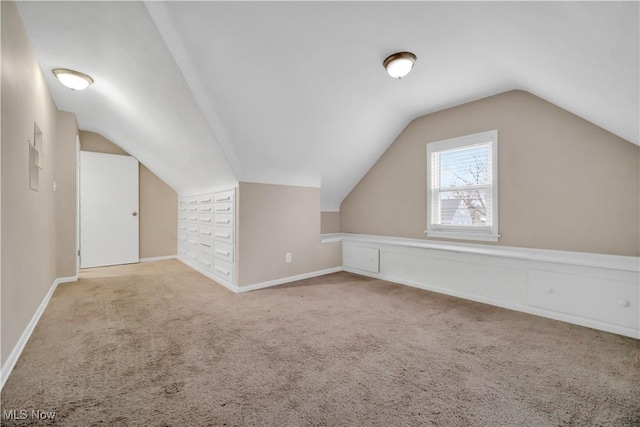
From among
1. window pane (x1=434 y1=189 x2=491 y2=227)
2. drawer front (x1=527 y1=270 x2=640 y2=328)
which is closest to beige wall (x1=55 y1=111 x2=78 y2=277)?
window pane (x1=434 y1=189 x2=491 y2=227)

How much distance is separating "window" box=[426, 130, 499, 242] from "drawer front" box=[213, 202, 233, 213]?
257cm

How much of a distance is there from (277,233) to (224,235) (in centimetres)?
67

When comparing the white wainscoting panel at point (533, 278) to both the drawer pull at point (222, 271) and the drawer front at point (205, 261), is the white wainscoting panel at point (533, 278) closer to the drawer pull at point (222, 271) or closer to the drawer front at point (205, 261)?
the drawer pull at point (222, 271)

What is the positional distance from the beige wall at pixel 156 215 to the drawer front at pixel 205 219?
145 cm

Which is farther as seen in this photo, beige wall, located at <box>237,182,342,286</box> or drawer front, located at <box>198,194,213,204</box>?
drawer front, located at <box>198,194,213,204</box>

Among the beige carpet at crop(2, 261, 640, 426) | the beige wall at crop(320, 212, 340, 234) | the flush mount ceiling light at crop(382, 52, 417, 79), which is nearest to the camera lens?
the beige carpet at crop(2, 261, 640, 426)

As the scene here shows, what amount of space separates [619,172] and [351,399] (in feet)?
9.59

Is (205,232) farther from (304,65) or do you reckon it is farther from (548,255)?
(548,255)

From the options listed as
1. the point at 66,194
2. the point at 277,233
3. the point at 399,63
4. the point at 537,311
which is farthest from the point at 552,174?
the point at 66,194

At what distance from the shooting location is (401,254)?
355 centimetres

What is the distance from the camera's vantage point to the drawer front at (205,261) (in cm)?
388

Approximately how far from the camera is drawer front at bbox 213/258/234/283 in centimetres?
335

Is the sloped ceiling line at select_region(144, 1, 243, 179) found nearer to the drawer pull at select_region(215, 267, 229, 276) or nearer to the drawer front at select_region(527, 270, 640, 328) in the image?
the drawer pull at select_region(215, 267, 229, 276)

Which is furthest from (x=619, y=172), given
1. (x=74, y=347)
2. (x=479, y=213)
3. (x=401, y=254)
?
(x=74, y=347)
